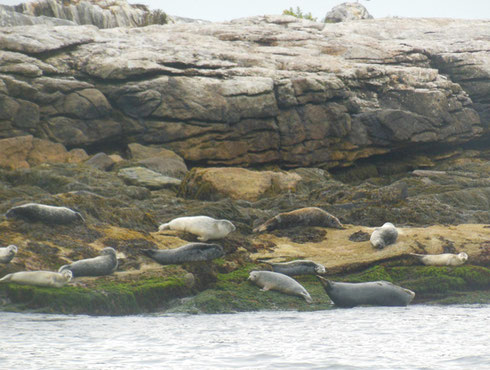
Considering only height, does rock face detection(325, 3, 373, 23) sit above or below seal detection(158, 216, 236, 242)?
above

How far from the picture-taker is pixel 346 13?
4934 cm

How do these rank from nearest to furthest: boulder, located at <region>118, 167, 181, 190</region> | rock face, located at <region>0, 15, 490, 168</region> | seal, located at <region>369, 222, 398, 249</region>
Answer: seal, located at <region>369, 222, 398, 249</region>
boulder, located at <region>118, 167, 181, 190</region>
rock face, located at <region>0, 15, 490, 168</region>

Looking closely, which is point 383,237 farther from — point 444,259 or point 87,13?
point 87,13

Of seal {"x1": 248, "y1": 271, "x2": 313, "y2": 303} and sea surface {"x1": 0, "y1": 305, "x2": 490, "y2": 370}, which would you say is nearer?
sea surface {"x1": 0, "y1": 305, "x2": 490, "y2": 370}

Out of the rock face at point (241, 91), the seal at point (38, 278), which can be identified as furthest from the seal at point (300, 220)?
the rock face at point (241, 91)

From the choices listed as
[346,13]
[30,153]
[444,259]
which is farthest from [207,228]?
[346,13]

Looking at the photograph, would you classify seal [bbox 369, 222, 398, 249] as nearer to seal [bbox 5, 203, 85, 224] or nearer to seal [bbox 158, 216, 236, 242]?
seal [bbox 158, 216, 236, 242]

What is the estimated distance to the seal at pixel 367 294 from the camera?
873 centimetres

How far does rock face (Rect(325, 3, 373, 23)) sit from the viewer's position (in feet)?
161

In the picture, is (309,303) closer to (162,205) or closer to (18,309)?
(18,309)

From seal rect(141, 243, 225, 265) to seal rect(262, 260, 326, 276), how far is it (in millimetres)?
959

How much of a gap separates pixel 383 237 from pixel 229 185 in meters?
6.54

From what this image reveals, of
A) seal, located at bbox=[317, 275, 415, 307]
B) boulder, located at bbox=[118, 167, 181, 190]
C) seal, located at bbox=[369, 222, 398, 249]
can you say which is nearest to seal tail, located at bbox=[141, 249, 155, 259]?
seal, located at bbox=[317, 275, 415, 307]

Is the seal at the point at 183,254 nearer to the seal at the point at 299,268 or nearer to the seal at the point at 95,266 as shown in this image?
the seal at the point at 95,266
